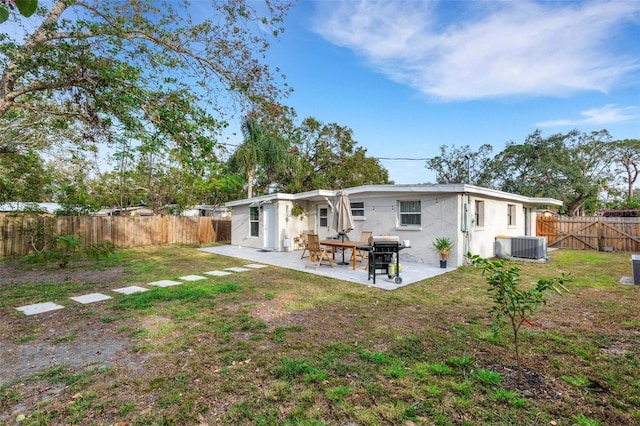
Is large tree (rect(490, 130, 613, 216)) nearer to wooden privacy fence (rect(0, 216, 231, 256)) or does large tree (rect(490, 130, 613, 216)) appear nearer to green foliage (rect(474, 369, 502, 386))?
wooden privacy fence (rect(0, 216, 231, 256))

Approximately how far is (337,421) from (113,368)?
2.32 m

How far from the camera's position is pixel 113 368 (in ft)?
10.0

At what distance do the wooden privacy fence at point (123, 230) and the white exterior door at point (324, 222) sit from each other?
7.77 m

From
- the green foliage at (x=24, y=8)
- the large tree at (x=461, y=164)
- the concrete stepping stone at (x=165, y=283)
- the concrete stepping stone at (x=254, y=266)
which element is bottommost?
the concrete stepping stone at (x=254, y=266)

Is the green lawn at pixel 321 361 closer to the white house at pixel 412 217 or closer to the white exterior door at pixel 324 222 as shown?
the white house at pixel 412 217

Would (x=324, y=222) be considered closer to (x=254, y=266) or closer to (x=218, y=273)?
(x=254, y=266)

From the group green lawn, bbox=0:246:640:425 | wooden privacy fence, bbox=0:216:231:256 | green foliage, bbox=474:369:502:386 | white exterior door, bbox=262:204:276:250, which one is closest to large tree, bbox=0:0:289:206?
green lawn, bbox=0:246:640:425

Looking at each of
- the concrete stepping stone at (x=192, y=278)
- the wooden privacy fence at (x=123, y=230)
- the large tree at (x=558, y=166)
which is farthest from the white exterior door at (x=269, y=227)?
the large tree at (x=558, y=166)

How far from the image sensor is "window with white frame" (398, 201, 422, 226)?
32.9ft

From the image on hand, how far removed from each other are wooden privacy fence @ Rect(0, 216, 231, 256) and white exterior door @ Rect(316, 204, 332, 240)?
306 inches

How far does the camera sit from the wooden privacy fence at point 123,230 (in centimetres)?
1084

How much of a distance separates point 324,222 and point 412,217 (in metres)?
4.42

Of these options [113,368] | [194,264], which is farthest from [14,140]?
[113,368]

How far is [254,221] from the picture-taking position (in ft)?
48.0
